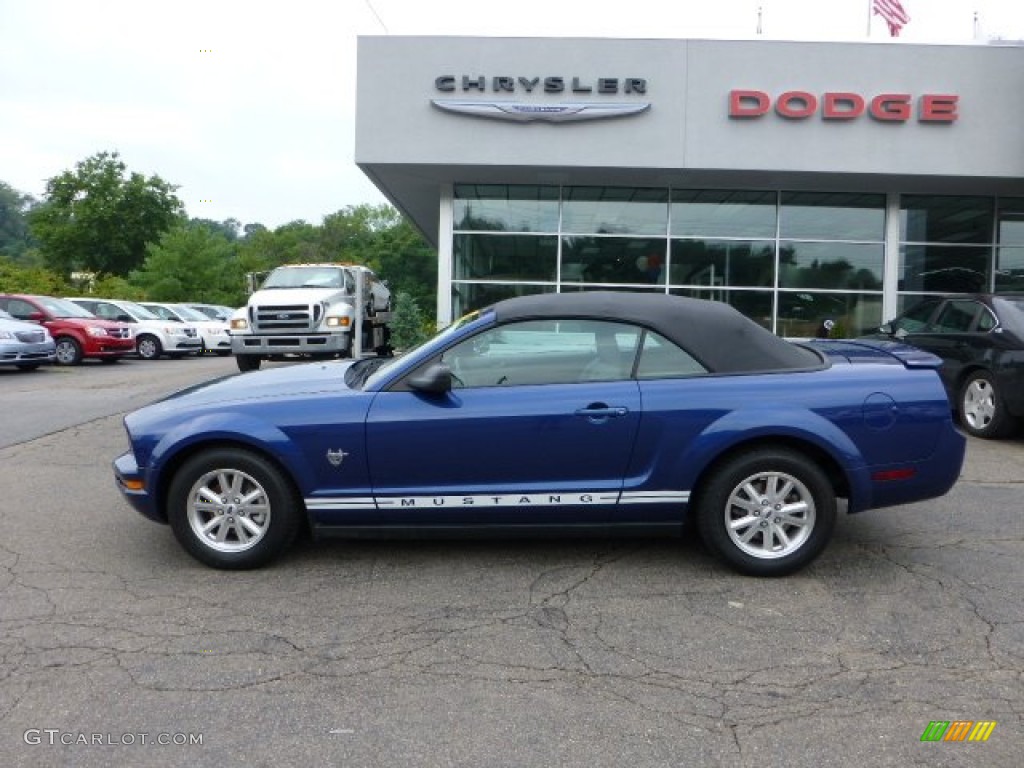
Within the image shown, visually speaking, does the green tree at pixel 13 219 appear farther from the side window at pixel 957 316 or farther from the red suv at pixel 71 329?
the side window at pixel 957 316

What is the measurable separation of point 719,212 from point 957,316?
779cm

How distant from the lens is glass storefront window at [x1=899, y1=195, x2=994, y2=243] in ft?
55.6

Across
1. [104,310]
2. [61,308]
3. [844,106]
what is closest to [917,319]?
[844,106]

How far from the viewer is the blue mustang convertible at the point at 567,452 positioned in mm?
4566

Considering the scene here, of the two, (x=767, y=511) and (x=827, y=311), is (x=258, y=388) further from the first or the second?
(x=827, y=311)

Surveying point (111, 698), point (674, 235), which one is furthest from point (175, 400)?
point (674, 235)

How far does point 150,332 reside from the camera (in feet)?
74.4

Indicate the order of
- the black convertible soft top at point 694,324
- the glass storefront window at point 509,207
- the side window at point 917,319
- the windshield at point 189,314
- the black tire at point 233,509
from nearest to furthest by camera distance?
the black tire at point 233,509
the black convertible soft top at point 694,324
the side window at point 917,319
the glass storefront window at point 509,207
the windshield at point 189,314

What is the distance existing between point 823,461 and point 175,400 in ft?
12.0

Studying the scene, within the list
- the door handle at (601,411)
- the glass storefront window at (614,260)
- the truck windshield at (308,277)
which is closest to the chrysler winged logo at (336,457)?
the door handle at (601,411)

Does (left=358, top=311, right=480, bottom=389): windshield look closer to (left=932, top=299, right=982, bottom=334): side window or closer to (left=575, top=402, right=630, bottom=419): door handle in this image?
(left=575, top=402, right=630, bottom=419): door handle

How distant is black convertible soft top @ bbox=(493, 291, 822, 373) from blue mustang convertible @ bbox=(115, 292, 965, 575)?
0.03 m

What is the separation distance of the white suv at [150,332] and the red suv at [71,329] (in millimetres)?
2476

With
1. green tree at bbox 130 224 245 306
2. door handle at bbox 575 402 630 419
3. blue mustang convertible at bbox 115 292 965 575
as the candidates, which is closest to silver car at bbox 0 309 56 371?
blue mustang convertible at bbox 115 292 965 575
